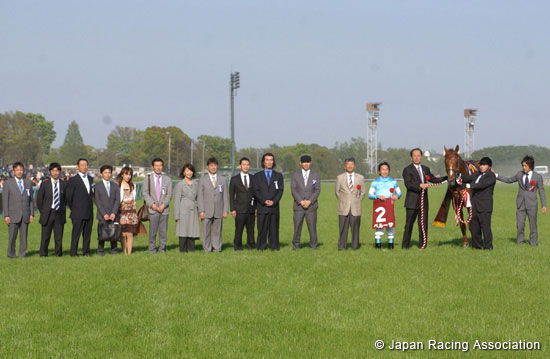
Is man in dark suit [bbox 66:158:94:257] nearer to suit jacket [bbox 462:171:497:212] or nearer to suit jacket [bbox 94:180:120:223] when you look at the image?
suit jacket [bbox 94:180:120:223]

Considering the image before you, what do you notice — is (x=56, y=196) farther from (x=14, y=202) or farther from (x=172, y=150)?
(x=172, y=150)

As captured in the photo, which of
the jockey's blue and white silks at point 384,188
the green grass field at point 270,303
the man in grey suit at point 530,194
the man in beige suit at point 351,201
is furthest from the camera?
the man in grey suit at point 530,194

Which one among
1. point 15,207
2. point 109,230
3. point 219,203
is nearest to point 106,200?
point 109,230

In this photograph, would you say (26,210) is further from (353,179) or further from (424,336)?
(424,336)

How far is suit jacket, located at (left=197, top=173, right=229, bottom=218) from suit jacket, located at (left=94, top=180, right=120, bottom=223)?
174 cm

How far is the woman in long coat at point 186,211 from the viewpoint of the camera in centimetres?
1282

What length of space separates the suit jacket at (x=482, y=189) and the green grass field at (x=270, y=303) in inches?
42.7

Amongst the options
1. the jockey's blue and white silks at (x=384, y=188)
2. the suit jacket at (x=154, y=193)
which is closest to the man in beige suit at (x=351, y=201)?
the jockey's blue and white silks at (x=384, y=188)

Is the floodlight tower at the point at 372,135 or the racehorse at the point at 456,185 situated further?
the floodlight tower at the point at 372,135

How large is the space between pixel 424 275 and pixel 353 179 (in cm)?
368

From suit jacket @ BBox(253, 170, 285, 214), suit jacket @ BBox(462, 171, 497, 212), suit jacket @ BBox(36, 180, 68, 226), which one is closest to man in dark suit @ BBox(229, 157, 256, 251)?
suit jacket @ BBox(253, 170, 285, 214)

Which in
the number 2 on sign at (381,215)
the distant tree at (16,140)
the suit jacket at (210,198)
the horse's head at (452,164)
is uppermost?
the distant tree at (16,140)

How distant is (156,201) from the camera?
12898 millimetres

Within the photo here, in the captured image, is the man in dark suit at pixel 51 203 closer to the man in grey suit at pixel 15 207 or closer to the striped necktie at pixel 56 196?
the striped necktie at pixel 56 196
